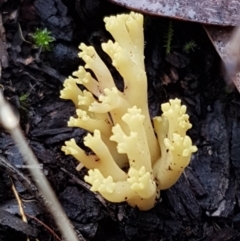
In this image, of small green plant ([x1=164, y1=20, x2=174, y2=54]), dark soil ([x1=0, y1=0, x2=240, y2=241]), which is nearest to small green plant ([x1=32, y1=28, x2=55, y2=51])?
dark soil ([x1=0, y1=0, x2=240, y2=241])

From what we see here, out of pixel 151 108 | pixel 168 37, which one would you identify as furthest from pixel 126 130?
pixel 168 37

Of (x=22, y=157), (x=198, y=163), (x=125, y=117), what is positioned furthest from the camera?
(x=198, y=163)

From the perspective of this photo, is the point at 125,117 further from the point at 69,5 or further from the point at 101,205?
the point at 69,5

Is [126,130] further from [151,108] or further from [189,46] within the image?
[189,46]

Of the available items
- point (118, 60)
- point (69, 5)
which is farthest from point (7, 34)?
point (118, 60)

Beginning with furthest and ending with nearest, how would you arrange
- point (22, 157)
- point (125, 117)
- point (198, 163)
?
1. point (198, 163)
2. point (22, 157)
3. point (125, 117)

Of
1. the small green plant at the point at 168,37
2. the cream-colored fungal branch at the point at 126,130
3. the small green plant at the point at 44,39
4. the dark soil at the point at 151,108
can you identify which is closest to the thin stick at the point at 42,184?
the dark soil at the point at 151,108
